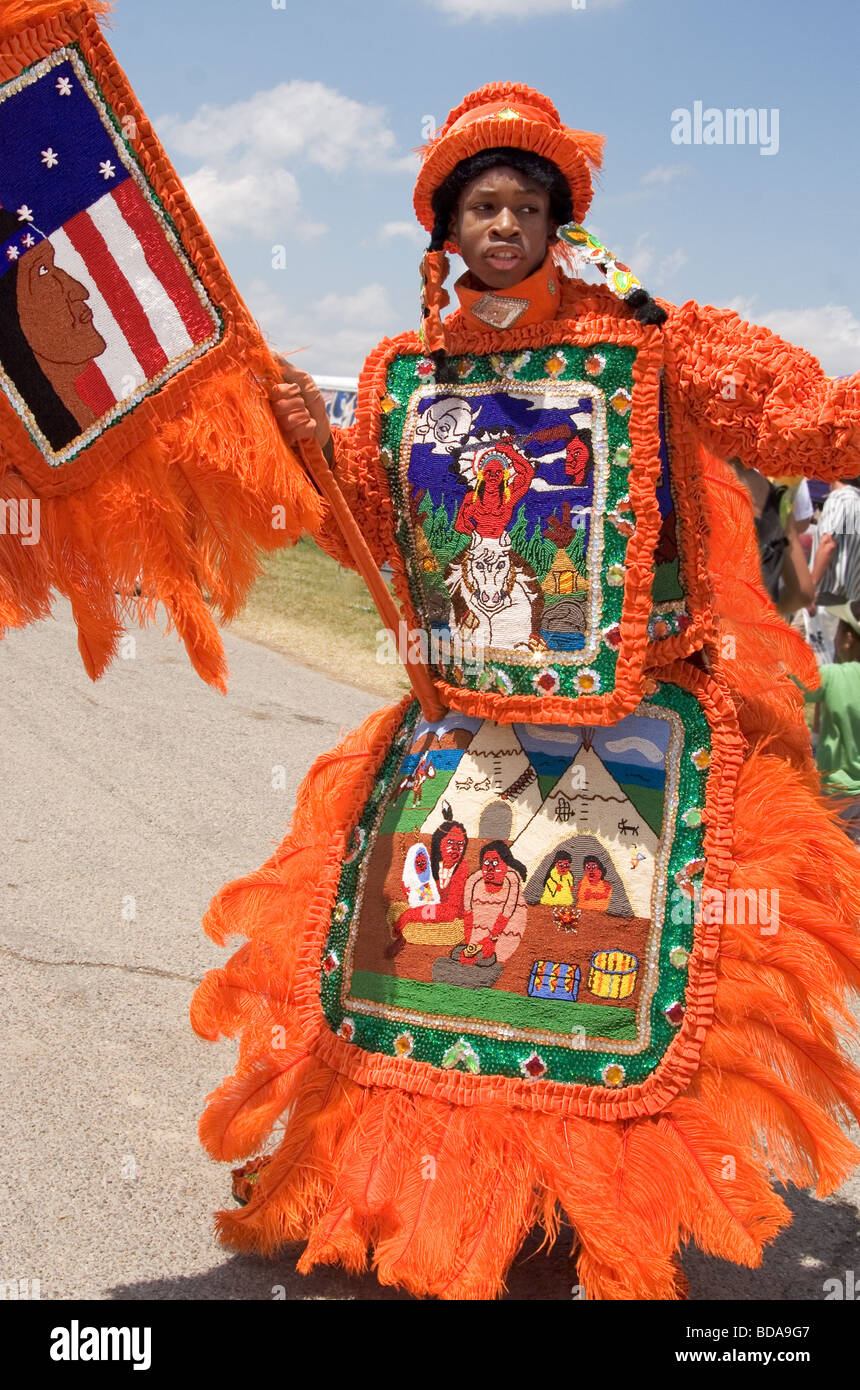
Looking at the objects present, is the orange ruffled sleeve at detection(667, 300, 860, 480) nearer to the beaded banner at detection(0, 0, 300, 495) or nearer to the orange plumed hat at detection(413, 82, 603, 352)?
the orange plumed hat at detection(413, 82, 603, 352)

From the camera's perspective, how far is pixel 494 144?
2.38m

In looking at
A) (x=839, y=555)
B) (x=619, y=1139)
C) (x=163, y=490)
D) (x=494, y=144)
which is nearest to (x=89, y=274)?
(x=163, y=490)

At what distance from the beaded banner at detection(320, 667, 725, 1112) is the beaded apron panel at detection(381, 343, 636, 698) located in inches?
6.2

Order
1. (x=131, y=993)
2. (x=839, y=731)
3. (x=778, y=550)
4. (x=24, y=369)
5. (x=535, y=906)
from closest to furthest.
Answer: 1. (x=24, y=369)
2. (x=535, y=906)
3. (x=131, y=993)
4. (x=839, y=731)
5. (x=778, y=550)

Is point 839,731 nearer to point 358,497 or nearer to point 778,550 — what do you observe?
point 778,550

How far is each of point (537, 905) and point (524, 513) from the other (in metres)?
0.75

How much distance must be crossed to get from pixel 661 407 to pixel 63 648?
231 inches

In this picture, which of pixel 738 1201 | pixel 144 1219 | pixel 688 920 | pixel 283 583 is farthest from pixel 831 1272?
pixel 283 583

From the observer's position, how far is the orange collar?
243 cm

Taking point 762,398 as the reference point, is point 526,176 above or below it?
above

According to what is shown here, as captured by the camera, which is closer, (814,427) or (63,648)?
(814,427)

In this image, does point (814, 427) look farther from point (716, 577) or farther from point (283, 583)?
point (283, 583)

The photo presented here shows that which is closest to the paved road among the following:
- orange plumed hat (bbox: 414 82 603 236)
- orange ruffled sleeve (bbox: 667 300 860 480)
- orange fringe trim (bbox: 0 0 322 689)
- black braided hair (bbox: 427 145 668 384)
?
orange fringe trim (bbox: 0 0 322 689)
